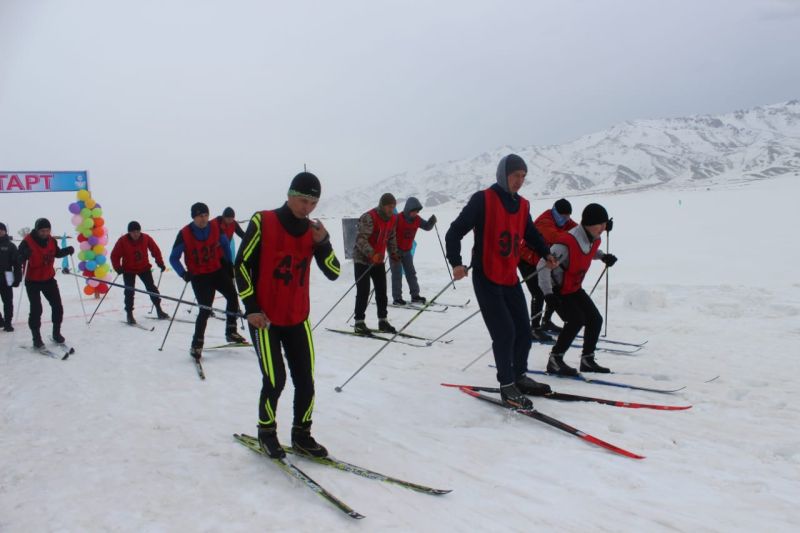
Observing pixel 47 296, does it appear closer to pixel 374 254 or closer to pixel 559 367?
pixel 374 254

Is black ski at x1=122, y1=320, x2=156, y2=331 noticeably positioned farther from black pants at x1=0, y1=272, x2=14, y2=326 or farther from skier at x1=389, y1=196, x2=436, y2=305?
skier at x1=389, y1=196, x2=436, y2=305

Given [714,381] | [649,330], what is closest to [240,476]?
[714,381]

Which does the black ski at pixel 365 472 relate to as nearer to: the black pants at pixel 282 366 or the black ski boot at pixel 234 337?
the black pants at pixel 282 366

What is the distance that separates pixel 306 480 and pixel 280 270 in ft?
4.63

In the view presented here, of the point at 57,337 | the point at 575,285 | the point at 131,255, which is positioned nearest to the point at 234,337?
the point at 57,337

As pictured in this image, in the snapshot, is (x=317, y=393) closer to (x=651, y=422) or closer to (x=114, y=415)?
(x=114, y=415)

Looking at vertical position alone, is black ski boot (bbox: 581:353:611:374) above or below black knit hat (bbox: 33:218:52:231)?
below

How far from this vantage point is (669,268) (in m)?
13.5

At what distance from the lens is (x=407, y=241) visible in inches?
408

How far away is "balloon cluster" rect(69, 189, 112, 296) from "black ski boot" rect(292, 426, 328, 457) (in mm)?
14299

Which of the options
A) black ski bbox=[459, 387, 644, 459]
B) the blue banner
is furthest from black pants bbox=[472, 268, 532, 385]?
the blue banner

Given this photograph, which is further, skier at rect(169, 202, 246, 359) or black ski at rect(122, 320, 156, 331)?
black ski at rect(122, 320, 156, 331)

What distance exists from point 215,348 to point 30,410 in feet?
8.21

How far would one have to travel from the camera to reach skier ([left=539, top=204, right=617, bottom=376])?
17.6 feet
